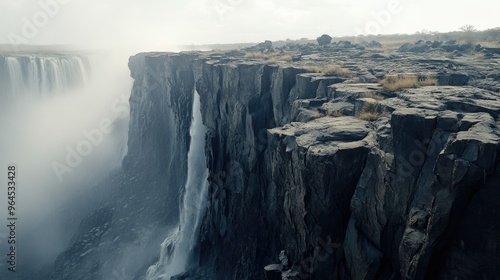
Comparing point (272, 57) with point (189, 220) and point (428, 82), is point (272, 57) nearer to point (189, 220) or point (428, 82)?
point (189, 220)

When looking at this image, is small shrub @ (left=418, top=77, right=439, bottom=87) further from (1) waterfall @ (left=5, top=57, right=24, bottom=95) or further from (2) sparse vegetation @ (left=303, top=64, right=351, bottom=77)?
(1) waterfall @ (left=5, top=57, right=24, bottom=95)

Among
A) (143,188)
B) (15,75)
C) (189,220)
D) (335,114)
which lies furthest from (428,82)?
(15,75)

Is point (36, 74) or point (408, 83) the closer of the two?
point (408, 83)

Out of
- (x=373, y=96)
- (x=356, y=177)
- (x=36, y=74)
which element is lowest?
(x=356, y=177)

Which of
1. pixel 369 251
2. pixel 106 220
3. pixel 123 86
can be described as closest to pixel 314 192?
pixel 369 251

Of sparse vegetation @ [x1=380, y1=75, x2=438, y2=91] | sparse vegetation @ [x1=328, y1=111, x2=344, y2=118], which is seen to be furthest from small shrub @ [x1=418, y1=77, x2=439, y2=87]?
sparse vegetation @ [x1=328, y1=111, x2=344, y2=118]
